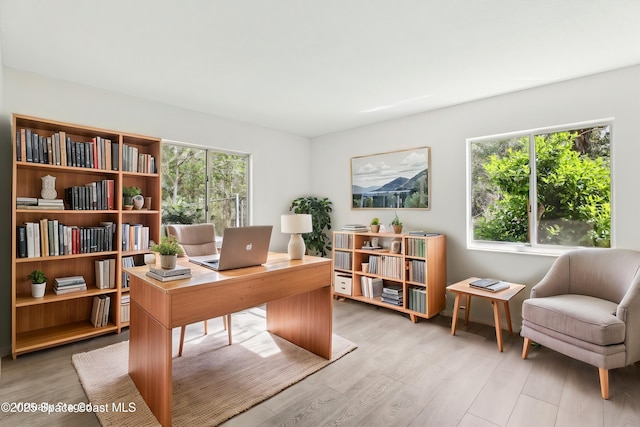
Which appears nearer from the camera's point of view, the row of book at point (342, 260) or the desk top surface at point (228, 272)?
the desk top surface at point (228, 272)

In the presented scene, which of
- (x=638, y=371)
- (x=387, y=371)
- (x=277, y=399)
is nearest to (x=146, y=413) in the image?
(x=277, y=399)

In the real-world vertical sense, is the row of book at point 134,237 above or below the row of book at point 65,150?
below

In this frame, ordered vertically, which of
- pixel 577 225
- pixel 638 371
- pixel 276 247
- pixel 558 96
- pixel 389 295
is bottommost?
pixel 638 371

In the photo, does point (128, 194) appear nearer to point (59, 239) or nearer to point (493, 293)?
point (59, 239)

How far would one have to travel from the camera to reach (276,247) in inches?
186

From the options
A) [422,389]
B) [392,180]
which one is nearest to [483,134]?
[392,180]

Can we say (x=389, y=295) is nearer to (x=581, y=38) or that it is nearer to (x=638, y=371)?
(x=638, y=371)

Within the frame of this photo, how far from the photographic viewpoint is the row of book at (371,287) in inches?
153

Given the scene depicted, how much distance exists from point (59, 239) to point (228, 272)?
73.0 inches

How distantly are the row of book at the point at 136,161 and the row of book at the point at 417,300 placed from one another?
10.4 ft

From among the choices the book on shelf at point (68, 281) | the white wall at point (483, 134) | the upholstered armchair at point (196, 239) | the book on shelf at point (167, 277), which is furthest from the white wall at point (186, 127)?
the book on shelf at point (167, 277)

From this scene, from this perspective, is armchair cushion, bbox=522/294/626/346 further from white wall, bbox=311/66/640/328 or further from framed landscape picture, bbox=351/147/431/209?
framed landscape picture, bbox=351/147/431/209

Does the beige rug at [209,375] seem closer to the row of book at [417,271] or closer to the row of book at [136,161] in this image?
the row of book at [417,271]

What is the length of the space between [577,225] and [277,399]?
10.4 feet
